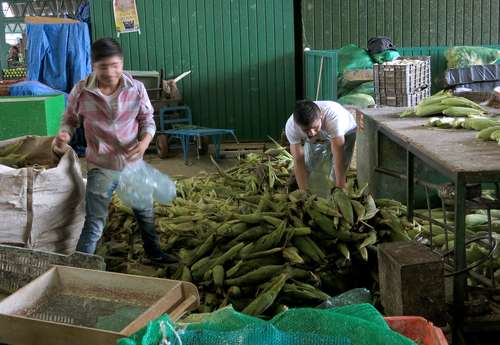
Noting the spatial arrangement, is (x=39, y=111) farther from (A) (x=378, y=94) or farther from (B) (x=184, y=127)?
(A) (x=378, y=94)

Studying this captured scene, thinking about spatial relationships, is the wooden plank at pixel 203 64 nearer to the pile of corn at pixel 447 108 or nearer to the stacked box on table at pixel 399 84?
the stacked box on table at pixel 399 84

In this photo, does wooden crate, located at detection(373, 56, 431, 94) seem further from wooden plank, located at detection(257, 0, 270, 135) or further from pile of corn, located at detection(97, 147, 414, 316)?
wooden plank, located at detection(257, 0, 270, 135)

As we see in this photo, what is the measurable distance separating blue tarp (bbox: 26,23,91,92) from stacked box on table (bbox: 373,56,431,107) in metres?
6.33

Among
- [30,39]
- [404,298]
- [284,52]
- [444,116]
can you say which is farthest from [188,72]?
[404,298]

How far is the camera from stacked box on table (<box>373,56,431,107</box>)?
6520 millimetres

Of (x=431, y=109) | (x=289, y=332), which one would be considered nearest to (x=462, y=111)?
(x=431, y=109)

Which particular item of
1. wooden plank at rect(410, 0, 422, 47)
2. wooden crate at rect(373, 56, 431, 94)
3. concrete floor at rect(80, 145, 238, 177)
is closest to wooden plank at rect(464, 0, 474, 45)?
wooden plank at rect(410, 0, 422, 47)

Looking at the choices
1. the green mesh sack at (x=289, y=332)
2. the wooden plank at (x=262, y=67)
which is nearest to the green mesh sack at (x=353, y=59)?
the wooden plank at (x=262, y=67)

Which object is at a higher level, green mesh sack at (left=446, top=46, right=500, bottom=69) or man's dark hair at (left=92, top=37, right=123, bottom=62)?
man's dark hair at (left=92, top=37, right=123, bottom=62)

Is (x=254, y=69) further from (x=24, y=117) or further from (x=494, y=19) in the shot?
(x=24, y=117)

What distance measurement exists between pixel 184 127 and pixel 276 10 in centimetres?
272

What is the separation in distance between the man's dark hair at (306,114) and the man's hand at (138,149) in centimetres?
123

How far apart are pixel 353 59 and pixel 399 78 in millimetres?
3962

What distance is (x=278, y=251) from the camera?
443 cm
